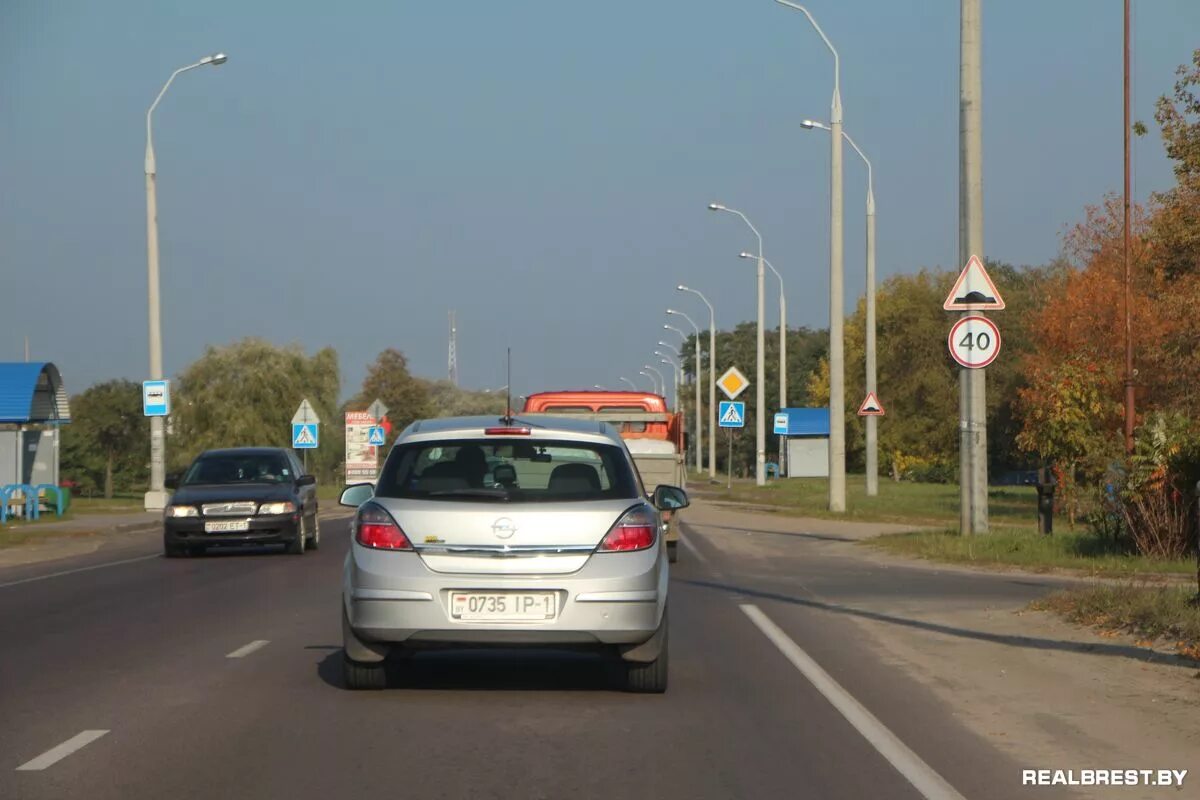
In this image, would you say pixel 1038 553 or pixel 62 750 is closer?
pixel 62 750

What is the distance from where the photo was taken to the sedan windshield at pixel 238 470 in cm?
2528

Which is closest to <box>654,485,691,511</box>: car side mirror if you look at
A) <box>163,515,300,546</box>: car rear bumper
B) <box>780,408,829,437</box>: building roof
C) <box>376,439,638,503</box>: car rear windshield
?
<box>376,439,638,503</box>: car rear windshield

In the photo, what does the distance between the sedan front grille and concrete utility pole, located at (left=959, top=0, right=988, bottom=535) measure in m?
10.3

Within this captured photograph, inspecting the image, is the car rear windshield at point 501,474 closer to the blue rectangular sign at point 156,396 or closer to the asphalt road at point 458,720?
the asphalt road at point 458,720

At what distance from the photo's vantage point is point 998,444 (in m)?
81.7

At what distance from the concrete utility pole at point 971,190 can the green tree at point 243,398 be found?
5749 cm

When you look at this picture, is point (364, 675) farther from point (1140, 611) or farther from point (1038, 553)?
point (1038, 553)

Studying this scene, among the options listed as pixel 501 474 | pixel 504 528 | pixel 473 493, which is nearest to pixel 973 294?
pixel 501 474

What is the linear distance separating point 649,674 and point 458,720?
1403 millimetres

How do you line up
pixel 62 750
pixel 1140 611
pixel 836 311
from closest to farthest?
pixel 62 750
pixel 1140 611
pixel 836 311

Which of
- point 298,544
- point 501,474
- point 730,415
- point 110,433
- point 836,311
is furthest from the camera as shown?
point 110,433

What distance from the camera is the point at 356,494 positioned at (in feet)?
36.1

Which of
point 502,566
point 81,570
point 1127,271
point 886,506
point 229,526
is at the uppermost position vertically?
point 1127,271

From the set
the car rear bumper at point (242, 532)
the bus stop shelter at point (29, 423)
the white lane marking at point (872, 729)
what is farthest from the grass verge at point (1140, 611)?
the bus stop shelter at point (29, 423)
